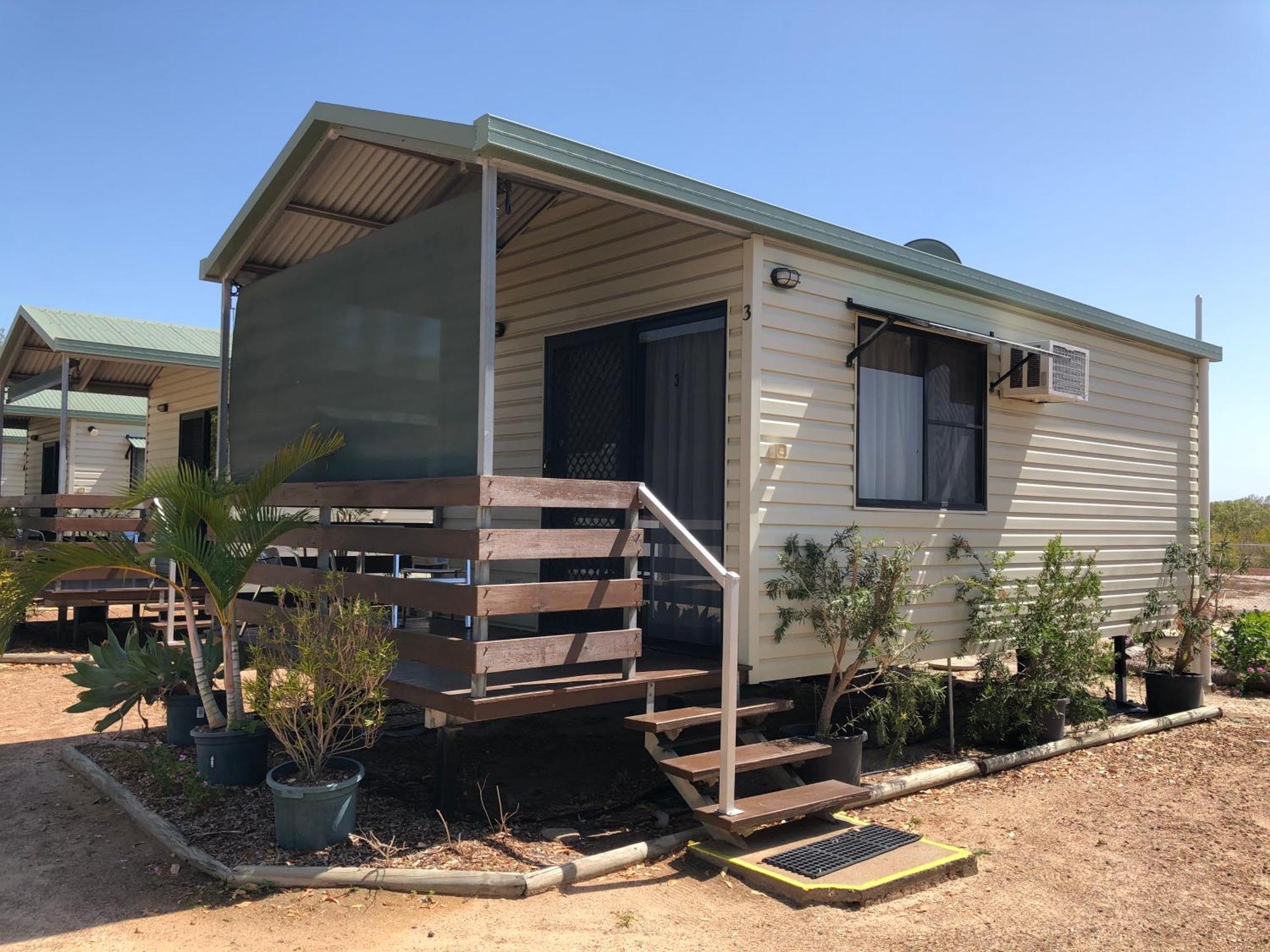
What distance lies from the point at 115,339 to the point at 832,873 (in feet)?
36.4

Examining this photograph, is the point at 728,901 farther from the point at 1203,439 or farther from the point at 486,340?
the point at 1203,439

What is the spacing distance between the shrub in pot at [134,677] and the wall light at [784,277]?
3869 mm

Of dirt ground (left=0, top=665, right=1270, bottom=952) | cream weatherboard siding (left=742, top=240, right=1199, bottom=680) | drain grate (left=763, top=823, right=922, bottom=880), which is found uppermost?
cream weatherboard siding (left=742, top=240, right=1199, bottom=680)

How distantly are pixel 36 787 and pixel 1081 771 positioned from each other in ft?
21.0

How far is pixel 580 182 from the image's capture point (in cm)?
473

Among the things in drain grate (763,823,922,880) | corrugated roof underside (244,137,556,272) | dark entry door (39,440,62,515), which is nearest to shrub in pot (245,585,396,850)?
drain grate (763,823,922,880)

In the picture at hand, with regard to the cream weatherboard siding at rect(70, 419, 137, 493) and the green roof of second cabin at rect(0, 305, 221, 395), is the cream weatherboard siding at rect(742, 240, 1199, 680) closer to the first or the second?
the green roof of second cabin at rect(0, 305, 221, 395)

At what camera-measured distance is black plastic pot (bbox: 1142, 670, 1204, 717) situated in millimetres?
7961

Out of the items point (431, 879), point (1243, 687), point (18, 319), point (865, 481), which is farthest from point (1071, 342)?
point (18, 319)

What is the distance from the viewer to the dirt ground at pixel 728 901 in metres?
3.57

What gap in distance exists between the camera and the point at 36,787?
216 inches

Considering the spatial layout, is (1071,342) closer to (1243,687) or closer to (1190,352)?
(1190,352)

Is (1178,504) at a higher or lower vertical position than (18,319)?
lower

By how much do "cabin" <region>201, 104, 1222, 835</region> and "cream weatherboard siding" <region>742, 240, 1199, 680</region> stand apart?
25mm
